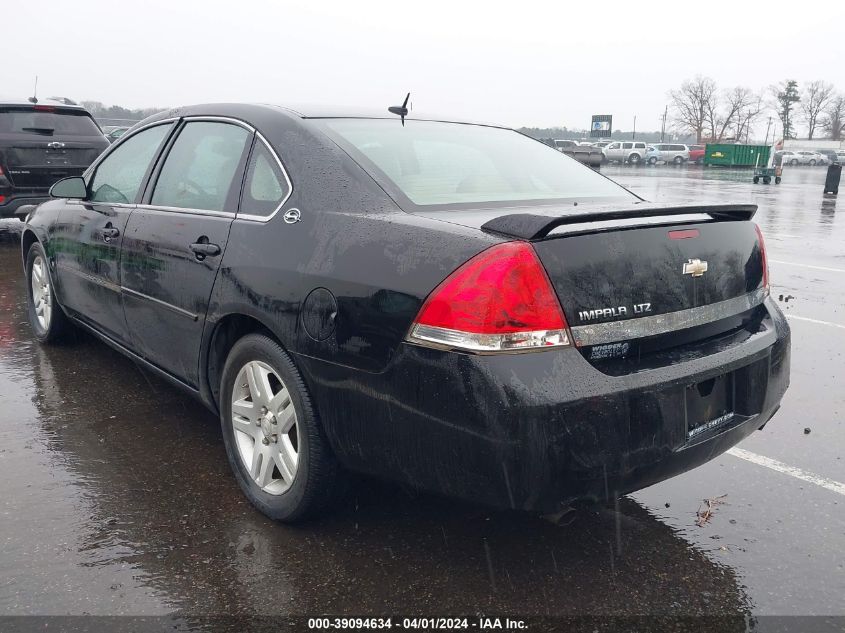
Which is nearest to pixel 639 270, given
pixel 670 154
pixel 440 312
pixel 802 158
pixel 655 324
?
pixel 655 324

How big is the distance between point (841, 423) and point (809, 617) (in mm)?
2141

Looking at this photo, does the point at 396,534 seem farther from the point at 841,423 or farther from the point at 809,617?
the point at 841,423

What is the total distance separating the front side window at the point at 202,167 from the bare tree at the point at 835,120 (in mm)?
114675

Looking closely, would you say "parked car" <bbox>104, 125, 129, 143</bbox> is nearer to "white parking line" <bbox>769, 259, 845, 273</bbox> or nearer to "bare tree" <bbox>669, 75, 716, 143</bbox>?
"white parking line" <bbox>769, 259, 845, 273</bbox>

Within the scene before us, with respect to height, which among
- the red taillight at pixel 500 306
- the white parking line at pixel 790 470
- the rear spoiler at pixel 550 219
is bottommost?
the white parking line at pixel 790 470

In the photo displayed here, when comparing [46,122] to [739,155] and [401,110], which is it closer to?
[401,110]

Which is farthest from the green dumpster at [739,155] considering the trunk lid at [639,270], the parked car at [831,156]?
the trunk lid at [639,270]

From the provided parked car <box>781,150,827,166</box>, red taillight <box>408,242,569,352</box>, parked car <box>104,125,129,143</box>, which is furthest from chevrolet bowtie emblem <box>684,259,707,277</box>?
parked car <box>781,150,827,166</box>

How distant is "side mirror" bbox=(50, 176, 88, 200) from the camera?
4.50 meters

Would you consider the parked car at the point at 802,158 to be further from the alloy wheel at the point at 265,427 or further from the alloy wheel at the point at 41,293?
the alloy wheel at the point at 265,427

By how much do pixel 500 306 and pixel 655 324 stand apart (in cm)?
58

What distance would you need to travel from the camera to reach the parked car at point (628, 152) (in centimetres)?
5844

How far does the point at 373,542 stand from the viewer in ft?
9.54

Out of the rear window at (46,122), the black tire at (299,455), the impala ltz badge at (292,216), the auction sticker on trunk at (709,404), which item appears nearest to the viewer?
the auction sticker on trunk at (709,404)
